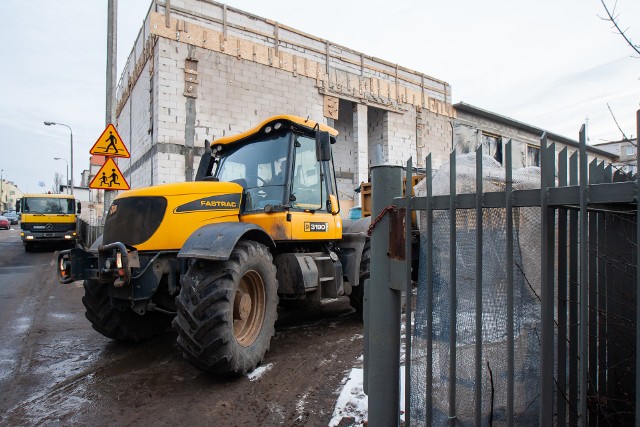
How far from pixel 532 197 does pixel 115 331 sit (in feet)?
15.4

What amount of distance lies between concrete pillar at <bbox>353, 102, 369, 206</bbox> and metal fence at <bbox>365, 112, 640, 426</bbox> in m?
→ 15.7

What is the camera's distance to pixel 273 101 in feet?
48.9

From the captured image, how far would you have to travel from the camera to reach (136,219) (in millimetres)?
4375

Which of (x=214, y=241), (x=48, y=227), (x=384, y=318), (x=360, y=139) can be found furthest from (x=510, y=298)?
(x=48, y=227)

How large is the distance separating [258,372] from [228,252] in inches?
49.9

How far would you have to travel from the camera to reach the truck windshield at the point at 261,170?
5148mm

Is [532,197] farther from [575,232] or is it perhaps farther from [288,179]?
[288,179]

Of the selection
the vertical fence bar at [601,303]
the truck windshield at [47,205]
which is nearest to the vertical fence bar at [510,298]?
the vertical fence bar at [601,303]

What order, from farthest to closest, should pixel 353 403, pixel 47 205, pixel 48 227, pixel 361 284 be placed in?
pixel 47 205
pixel 48 227
pixel 361 284
pixel 353 403

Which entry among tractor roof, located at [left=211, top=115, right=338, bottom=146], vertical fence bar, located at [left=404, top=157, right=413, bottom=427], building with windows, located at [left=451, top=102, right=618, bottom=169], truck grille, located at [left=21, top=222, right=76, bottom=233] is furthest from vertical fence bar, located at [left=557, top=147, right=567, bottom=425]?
truck grille, located at [left=21, top=222, right=76, bottom=233]

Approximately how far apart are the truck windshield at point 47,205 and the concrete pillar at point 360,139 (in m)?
12.4

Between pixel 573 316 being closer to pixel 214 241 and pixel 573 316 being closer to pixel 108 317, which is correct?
pixel 214 241

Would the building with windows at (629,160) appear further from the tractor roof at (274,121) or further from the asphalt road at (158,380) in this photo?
the tractor roof at (274,121)

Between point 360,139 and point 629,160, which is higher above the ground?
point 360,139
